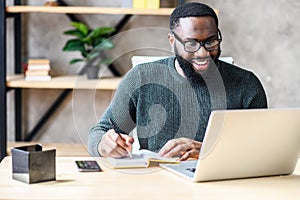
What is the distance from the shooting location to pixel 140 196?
1.72 m

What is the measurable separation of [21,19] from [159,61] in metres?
1.71

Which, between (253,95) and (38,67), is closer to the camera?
(253,95)

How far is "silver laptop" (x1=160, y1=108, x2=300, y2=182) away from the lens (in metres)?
1.79

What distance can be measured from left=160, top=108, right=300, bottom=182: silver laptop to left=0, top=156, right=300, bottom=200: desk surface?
3 centimetres

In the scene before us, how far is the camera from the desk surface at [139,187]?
68.0 inches

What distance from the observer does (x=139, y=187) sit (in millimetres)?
1810

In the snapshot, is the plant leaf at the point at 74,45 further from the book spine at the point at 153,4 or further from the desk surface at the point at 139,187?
the desk surface at the point at 139,187

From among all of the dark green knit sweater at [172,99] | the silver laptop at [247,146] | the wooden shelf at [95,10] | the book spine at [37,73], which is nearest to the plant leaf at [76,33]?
the wooden shelf at [95,10]

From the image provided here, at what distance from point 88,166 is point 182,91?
56 cm

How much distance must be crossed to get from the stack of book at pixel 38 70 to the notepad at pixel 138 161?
1729 mm

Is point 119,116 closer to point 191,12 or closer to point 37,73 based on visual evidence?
point 191,12

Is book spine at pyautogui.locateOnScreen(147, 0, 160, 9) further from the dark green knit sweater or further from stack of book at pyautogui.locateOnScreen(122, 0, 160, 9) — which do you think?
the dark green knit sweater

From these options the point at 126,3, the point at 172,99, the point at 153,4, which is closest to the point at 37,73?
the point at 126,3

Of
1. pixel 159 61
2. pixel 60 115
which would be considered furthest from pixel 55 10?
pixel 159 61
